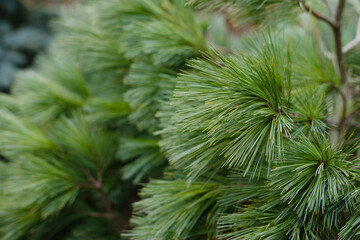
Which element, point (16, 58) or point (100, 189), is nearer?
point (100, 189)

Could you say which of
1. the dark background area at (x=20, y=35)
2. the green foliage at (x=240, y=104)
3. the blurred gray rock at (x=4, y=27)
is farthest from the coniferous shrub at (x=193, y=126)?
the blurred gray rock at (x=4, y=27)

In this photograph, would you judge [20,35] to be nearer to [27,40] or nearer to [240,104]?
[27,40]

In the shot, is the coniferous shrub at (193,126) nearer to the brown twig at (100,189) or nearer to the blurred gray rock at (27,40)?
the brown twig at (100,189)

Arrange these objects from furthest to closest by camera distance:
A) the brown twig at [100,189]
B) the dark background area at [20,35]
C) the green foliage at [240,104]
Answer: the dark background area at [20,35]
the brown twig at [100,189]
the green foliage at [240,104]

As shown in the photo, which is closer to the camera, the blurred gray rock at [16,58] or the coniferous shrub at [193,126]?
the coniferous shrub at [193,126]

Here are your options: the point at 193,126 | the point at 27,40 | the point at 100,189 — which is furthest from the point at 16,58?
the point at 193,126

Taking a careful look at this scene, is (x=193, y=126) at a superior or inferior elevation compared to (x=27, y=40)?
inferior

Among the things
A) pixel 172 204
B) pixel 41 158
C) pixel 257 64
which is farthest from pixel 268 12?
Result: pixel 41 158
